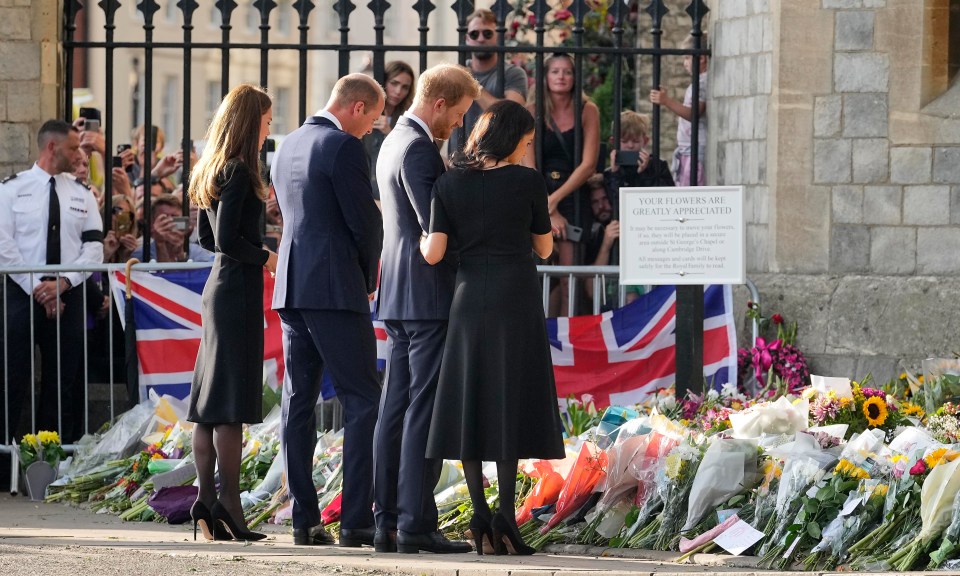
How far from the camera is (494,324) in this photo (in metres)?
6.50

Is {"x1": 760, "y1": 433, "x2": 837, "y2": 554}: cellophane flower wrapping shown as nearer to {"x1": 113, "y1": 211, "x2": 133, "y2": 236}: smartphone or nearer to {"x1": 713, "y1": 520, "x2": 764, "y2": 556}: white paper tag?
{"x1": 713, "y1": 520, "x2": 764, "y2": 556}: white paper tag

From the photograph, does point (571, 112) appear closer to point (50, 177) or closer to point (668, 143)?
point (50, 177)

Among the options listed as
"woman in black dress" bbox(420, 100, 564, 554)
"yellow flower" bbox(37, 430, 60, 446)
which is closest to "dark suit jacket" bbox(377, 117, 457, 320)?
"woman in black dress" bbox(420, 100, 564, 554)

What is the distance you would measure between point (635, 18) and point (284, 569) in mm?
13036

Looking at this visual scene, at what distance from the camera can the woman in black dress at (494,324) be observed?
6500 millimetres

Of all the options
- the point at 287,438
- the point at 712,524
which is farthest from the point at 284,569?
the point at 712,524

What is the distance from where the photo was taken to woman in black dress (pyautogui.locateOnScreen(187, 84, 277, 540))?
689 centimetres

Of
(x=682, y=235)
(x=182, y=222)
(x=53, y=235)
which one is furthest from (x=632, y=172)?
(x=53, y=235)

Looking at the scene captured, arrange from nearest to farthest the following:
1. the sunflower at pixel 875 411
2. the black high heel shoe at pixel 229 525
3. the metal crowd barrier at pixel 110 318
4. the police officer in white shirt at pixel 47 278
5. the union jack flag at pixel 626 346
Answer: the black high heel shoe at pixel 229 525, the sunflower at pixel 875 411, the metal crowd barrier at pixel 110 318, the police officer in white shirt at pixel 47 278, the union jack flag at pixel 626 346

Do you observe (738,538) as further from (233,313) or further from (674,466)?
(233,313)

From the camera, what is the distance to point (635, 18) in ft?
60.2

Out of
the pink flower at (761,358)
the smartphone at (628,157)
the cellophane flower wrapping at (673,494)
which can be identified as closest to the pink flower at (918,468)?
the cellophane flower wrapping at (673,494)

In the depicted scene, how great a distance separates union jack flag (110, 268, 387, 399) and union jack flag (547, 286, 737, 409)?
3.45 feet

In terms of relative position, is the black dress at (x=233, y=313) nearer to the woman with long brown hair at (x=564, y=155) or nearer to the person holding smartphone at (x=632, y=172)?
the woman with long brown hair at (x=564, y=155)
